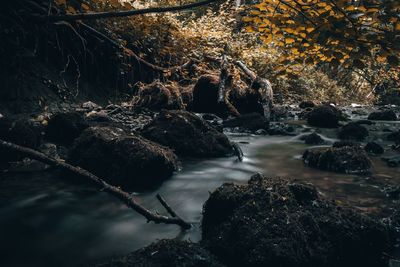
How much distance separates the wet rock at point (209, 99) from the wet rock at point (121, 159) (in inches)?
270

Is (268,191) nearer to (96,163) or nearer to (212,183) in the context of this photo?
(212,183)

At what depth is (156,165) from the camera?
5.29 meters

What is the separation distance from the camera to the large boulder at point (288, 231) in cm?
285

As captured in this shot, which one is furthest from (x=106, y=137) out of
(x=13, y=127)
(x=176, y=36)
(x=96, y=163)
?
(x=176, y=36)

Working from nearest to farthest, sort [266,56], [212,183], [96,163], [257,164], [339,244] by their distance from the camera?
1. [339,244]
2. [96,163]
3. [212,183]
4. [257,164]
5. [266,56]

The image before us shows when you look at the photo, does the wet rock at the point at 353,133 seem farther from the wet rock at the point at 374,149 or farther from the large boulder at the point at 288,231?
the large boulder at the point at 288,231

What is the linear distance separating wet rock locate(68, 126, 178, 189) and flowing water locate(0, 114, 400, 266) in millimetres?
284

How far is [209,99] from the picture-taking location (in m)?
12.3

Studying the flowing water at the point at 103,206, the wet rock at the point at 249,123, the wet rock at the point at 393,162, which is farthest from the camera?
the wet rock at the point at 249,123

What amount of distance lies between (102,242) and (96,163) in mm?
1790

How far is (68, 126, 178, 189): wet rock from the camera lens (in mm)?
5012

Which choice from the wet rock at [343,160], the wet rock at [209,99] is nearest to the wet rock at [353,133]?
the wet rock at [209,99]

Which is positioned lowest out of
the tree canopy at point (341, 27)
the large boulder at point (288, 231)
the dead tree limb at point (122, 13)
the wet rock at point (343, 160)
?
the wet rock at point (343, 160)

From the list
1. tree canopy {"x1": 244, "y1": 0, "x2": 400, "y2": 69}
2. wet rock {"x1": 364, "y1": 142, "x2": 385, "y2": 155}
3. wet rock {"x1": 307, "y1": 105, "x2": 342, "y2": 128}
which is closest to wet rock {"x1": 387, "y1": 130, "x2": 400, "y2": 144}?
wet rock {"x1": 364, "y1": 142, "x2": 385, "y2": 155}
